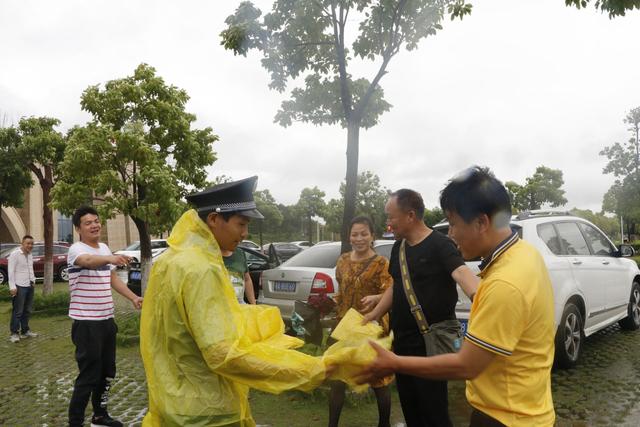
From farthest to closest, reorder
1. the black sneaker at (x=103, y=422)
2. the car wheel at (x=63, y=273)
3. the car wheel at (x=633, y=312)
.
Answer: the car wheel at (x=63, y=273), the car wheel at (x=633, y=312), the black sneaker at (x=103, y=422)

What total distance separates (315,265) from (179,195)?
5.03 metres

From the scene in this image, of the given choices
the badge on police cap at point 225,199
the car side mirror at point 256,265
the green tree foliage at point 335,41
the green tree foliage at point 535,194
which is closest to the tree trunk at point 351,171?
the green tree foliage at point 335,41

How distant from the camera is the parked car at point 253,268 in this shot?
37.1 feet

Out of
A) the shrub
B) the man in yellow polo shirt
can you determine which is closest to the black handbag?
the man in yellow polo shirt

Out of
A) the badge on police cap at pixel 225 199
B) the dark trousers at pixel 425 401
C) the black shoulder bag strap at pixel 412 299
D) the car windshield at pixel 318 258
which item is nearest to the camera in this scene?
the badge on police cap at pixel 225 199

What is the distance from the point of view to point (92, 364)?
173 inches

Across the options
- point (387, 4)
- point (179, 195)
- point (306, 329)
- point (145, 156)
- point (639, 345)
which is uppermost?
point (387, 4)

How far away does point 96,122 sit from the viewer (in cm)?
1116

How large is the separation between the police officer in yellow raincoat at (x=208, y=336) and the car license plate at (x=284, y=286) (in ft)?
17.4

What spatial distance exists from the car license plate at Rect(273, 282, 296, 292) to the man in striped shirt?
2815mm

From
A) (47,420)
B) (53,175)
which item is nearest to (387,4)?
(47,420)

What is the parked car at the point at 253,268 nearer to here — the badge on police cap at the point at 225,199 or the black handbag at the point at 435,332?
the black handbag at the point at 435,332

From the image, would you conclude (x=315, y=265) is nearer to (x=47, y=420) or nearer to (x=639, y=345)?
(x=47, y=420)

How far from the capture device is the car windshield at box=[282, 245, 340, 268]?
291 inches
